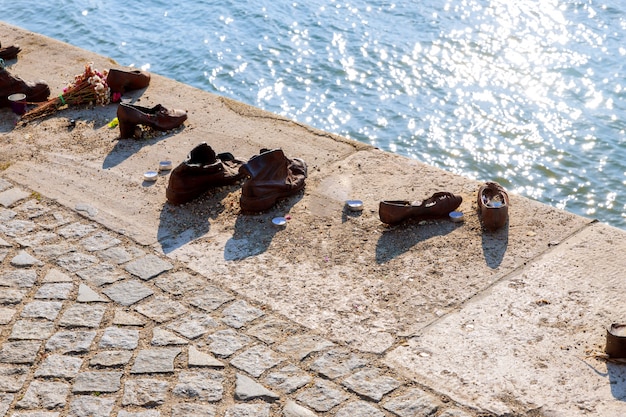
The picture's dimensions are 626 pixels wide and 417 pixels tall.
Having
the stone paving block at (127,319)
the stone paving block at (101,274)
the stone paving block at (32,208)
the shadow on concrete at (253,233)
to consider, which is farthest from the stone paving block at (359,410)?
the stone paving block at (32,208)

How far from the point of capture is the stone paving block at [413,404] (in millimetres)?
3762

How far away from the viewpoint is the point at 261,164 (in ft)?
18.0

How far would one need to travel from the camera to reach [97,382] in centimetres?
401

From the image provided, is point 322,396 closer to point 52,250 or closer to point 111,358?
point 111,358

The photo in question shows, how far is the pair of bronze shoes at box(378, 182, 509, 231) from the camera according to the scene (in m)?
5.15

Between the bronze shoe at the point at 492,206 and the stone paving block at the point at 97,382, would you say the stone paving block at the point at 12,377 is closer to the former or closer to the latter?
the stone paving block at the point at 97,382

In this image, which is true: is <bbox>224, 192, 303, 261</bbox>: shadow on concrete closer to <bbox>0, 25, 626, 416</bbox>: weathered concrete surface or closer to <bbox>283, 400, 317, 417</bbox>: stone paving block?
<bbox>0, 25, 626, 416</bbox>: weathered concrete surface

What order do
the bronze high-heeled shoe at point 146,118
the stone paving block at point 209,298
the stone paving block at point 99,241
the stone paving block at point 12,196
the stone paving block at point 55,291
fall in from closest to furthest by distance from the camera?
the stone paving block at point 209,298, the stone paving block at point 55,291, the stone paving block at point 99,241, the stone paving block at point 12,196, the bronze high-heeled shoe at point 146,118

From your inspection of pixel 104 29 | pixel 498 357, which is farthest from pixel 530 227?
pixel 104 29

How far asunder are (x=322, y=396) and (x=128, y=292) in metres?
1.47

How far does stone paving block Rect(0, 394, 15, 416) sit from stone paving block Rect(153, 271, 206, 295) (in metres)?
1.11

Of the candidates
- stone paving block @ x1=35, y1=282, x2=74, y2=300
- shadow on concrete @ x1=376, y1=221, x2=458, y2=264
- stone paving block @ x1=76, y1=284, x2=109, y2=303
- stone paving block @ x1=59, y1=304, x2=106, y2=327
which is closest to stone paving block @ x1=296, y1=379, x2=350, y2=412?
shadow on concrete @ x1=376, y1=221, x2=458, y2=264

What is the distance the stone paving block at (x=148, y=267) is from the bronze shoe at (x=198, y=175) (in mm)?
680

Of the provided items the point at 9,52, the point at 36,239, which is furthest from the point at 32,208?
the point at 9,52
